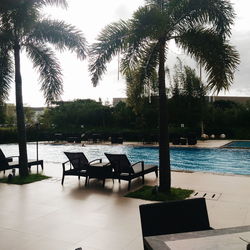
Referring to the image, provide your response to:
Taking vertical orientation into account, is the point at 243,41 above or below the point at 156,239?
above

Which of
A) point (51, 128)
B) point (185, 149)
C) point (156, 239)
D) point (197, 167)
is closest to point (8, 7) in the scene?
point (156, 239)

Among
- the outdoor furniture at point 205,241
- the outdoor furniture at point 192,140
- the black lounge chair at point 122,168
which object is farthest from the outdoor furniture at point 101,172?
the outdoor furniture at point 192,140

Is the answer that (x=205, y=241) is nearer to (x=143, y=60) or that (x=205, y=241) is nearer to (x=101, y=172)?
(x=143, y=60)

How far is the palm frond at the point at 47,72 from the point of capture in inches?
380

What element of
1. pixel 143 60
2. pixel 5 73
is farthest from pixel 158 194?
pixel 5 73

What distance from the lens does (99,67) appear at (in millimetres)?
7332

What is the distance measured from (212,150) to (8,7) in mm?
14288

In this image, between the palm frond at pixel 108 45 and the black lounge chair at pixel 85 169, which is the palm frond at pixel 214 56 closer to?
the palm frond at pixel 108 45

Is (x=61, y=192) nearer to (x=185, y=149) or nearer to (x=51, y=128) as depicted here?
(x=185, y=149)

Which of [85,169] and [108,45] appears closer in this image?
[108,45]

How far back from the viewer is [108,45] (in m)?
7.04

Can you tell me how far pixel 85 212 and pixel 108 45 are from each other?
388 cm

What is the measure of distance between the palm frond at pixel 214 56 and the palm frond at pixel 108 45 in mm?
1553

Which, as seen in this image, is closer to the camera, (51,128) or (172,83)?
(172,83)
